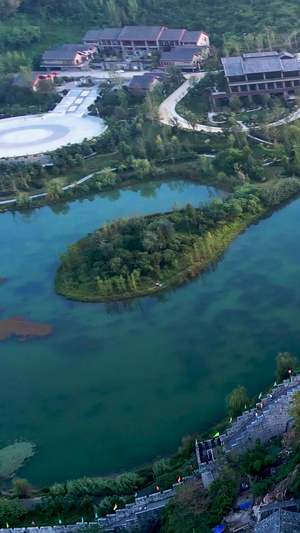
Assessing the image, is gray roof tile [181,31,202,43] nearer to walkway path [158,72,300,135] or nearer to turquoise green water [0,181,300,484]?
walkway path [158,72,300,135]

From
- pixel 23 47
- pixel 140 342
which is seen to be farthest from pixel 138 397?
pixel 23 47

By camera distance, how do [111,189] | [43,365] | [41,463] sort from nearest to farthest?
[41,463]
[43,365]
[111,189]

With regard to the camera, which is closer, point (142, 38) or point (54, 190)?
point (54, 190)

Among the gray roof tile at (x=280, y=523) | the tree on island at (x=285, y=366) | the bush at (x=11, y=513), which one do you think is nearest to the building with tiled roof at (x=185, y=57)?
the tree on island at (x=285, y=366)

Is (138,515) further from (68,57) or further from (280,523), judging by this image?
(68,57)

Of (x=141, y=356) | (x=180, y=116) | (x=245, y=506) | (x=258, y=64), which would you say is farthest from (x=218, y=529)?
(x=258, y=64)

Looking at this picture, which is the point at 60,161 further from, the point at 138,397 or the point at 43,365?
the point at 138,397
